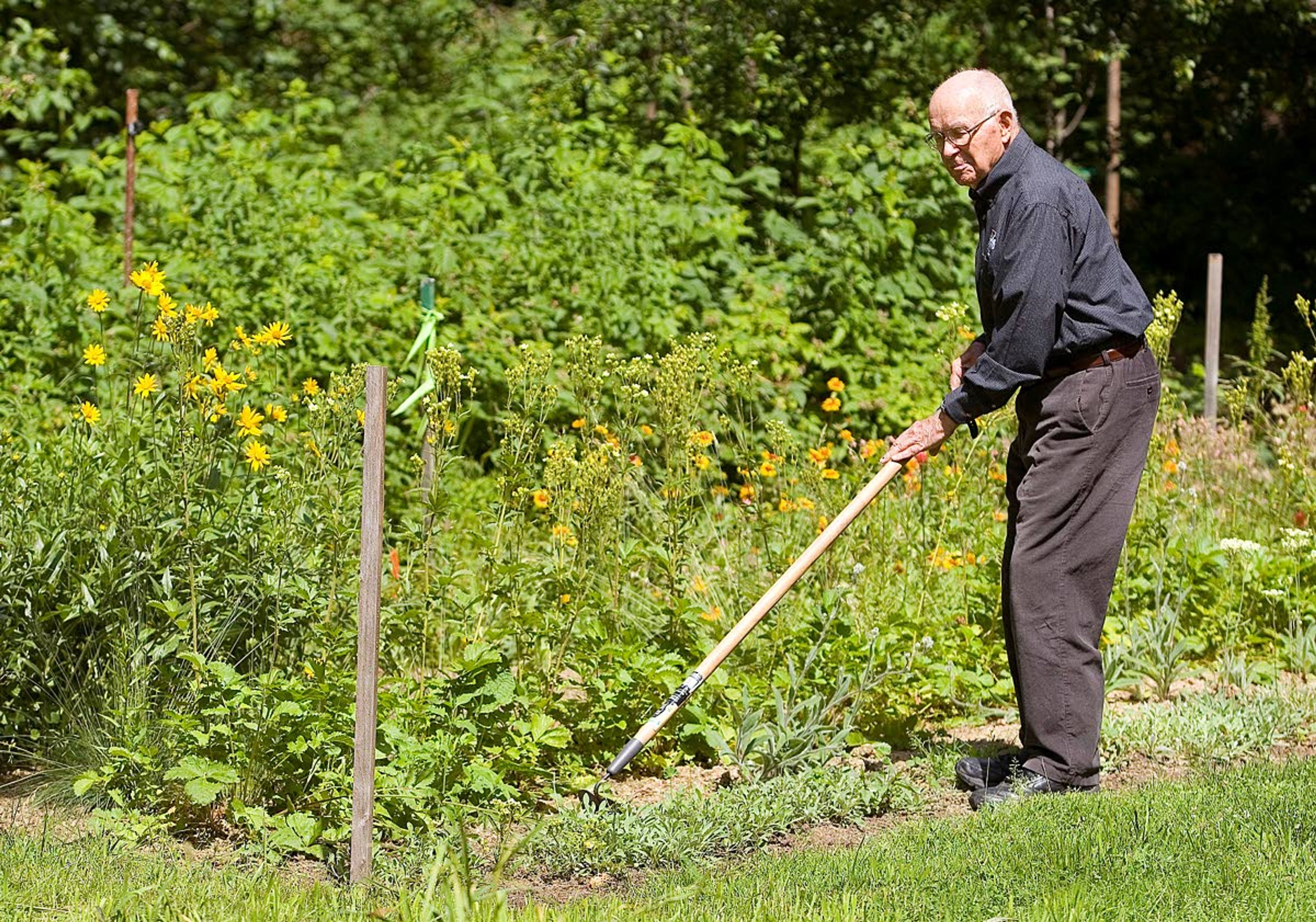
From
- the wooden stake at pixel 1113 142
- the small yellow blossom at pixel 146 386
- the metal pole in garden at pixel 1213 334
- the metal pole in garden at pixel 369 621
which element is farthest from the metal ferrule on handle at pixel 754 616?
the wooden stake at pixel 1113 142

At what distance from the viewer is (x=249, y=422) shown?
4.21 meters

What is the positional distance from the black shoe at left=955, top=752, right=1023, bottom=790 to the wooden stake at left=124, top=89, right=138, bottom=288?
422cm

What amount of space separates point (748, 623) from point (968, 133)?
142 centimetres

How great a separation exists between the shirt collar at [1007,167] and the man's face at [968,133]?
0.08 ft

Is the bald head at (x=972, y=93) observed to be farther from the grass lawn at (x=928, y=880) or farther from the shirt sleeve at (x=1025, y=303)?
the grass lawn at (x=928, y=880)

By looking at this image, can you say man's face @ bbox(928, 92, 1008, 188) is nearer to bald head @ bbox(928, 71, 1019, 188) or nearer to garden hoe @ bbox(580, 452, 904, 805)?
bald head @ bbox(928, 71, 1019, 188)

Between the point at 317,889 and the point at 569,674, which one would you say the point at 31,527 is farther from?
the point at 569,674

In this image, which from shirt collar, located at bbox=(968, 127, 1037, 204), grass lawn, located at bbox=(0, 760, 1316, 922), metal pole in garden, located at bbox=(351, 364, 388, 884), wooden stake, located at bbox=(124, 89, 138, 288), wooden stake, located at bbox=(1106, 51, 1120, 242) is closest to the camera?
grass lawn, located at bbox=(0, 760, 1316, 922)

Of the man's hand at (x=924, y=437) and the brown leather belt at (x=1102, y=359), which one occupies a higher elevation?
the brown leather belt at (x=1102, y=359)

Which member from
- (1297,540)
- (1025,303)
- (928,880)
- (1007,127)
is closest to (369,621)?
(928,880)

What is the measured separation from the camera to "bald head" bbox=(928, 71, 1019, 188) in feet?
13.2

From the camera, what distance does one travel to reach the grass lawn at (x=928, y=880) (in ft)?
10.9

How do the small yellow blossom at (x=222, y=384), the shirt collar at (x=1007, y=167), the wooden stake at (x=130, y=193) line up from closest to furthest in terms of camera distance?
1. the shirt collar at (x=1007, y=167)
2. the small yellow blossom at (x=222, y=384)
3. the wooden stake at (x=130, y=193)

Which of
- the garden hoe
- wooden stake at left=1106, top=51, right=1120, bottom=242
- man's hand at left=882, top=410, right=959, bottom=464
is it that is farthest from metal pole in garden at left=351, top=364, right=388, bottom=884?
wooden stake at left=1106, top=51, right=1120, bottom=242
